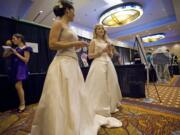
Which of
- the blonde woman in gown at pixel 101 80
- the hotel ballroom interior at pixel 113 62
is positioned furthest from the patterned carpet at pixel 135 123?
the blonde woman in gown at pixel 101 80

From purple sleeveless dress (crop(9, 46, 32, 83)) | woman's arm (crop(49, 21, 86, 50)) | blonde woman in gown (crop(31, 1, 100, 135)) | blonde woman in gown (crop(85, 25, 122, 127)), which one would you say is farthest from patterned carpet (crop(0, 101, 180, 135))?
woman's arm (crop(49, 21, 86, 50))

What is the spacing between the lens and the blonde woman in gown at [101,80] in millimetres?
2062

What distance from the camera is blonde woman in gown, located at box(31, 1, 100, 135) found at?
115 centimetres

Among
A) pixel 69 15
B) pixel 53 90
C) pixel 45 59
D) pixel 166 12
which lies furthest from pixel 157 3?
pixel 53 90

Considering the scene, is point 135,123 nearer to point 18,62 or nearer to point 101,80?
point 101,80

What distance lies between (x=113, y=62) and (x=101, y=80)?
2787 millimetres

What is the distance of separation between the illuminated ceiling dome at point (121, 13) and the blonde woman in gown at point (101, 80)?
4.27 meters

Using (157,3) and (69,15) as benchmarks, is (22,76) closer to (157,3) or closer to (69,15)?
(69,15)

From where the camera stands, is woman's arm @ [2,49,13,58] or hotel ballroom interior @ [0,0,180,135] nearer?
hotel ballroom interior @ [0,0,180,135]

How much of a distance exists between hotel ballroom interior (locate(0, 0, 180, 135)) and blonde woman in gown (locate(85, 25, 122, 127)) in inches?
3.6

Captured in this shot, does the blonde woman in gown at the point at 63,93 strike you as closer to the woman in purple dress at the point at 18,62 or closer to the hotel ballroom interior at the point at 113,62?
the hotel ballroom interior at the point at 113,62

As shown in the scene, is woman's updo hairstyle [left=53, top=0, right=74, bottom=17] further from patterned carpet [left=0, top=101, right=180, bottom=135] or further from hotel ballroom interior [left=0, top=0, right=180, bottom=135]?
patterned carpet [left=0, top=101, right=180, bottom=135]

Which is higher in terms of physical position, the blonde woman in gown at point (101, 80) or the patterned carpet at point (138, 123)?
the blonde woman in gown at point (101, 80)

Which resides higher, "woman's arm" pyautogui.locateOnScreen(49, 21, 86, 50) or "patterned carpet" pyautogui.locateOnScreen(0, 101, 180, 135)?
"woman's arm" pyautogui.locateOnScreen(49, 21, 86, 50)
